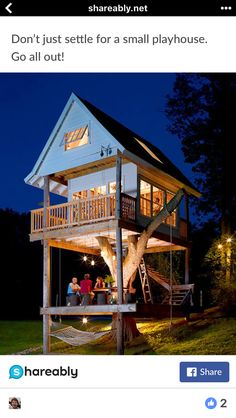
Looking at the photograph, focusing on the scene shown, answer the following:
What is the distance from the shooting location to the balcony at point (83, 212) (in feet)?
48.7

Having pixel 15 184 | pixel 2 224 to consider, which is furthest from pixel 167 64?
pixel 15 184

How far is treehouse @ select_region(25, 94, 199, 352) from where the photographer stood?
48.6ft

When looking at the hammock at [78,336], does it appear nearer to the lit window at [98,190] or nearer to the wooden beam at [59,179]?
the lit window at [98,190]

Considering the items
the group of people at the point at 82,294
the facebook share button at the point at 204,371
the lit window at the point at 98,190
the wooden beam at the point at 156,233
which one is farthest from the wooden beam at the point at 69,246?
the facebook share button at the point at 204,371

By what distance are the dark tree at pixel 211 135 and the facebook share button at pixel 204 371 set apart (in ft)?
53.1

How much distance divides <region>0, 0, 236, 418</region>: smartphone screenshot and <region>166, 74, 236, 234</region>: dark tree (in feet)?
0.18

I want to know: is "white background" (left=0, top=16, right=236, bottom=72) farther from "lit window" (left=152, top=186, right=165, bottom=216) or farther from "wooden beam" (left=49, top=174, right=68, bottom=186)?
"lit window" (left=152, top=186, right=165, bottom=216)

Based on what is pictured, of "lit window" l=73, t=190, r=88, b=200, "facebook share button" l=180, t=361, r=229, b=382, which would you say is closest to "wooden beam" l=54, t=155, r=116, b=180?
"lit window" l=73, t=190, r=88, b=200

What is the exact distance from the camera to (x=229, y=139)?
22.1 m

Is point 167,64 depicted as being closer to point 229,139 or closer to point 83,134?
point 83,134

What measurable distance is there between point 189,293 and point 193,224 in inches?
389

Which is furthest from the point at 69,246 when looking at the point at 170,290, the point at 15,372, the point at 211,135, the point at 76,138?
the point at 15,372

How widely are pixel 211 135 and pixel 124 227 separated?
30.8 ft

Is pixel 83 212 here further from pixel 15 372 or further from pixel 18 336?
pixel 15 372
